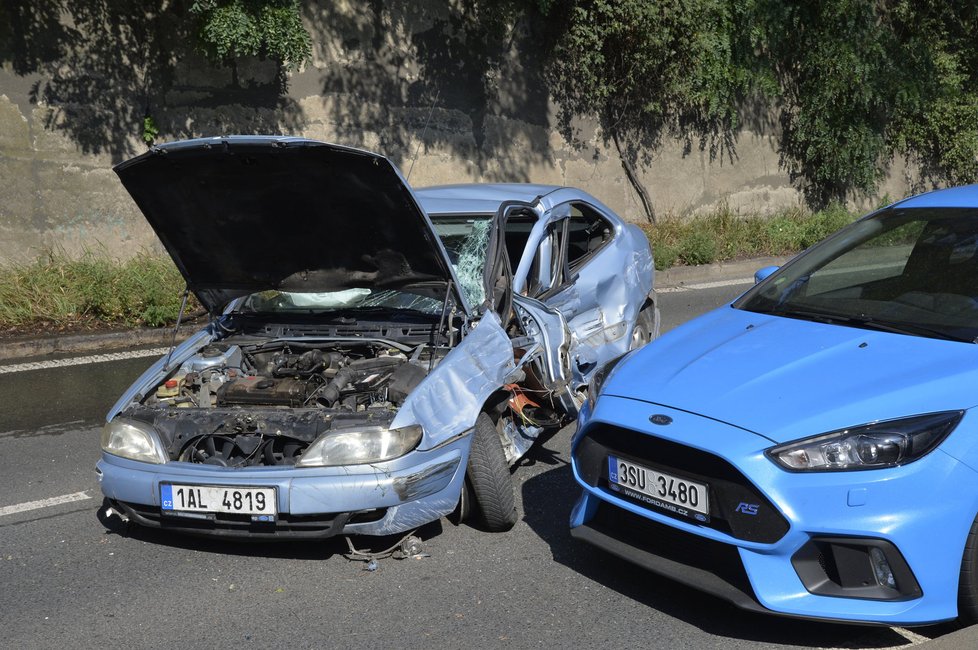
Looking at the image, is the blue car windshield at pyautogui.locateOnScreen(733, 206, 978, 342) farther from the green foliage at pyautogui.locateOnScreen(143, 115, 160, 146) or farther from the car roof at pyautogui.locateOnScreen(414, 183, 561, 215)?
the green foliage at pyautogui.locateOnScreen(143, 115, 160, 146)

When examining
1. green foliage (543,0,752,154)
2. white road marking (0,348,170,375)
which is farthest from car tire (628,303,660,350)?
green foliage (543,0,752,154)

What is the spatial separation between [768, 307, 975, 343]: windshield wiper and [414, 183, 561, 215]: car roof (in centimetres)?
218

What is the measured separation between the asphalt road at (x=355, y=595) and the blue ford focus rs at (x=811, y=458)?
29 cm

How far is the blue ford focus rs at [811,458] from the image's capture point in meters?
3.51

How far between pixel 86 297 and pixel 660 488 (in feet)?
25.1

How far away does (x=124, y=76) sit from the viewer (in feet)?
39.3

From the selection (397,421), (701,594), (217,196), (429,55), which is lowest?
(701,594)

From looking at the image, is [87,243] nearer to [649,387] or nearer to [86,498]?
[86,498]

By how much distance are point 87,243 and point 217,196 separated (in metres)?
7.28

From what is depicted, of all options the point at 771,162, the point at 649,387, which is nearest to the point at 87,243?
the point at 649,387

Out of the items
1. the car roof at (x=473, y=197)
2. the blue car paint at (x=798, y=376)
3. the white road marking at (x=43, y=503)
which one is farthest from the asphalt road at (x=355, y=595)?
the car roof at (x=473, y=197)

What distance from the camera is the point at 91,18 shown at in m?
11.7

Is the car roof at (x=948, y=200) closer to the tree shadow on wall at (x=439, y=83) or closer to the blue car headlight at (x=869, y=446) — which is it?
the blue car headlight at (x=869, y=446)

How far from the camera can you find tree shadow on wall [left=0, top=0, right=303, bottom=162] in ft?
37.4
